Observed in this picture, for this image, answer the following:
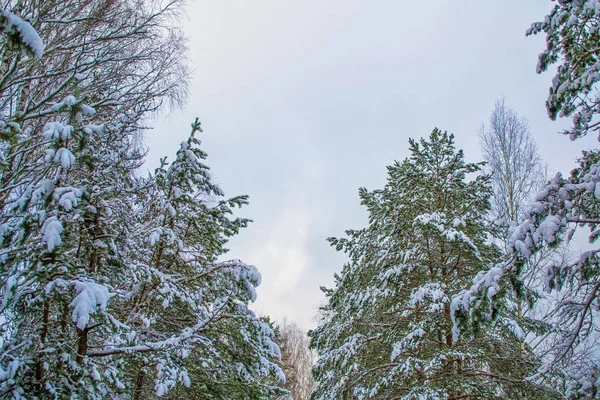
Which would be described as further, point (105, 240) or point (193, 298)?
point (193, 298)

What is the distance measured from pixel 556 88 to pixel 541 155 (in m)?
6.64

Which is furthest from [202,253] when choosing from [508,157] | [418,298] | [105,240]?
[508,157]

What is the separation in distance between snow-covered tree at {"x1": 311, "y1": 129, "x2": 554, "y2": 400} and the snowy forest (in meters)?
0.04

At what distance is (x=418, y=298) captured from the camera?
19.4 ft

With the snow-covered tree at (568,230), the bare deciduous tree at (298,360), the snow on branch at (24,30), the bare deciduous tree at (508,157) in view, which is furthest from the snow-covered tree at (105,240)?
the bare deciduous tree at (298,360)

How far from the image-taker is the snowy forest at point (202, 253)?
126 inches

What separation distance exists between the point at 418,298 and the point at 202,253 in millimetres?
3286

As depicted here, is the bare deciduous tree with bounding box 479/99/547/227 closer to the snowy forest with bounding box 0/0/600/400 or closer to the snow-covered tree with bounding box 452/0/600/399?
the snowy forest with bounding box 0/0/600/400

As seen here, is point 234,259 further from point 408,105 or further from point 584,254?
point 408,105

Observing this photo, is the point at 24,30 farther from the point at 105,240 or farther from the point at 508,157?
the point at 508,157

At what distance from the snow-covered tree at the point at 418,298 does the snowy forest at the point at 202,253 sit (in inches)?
1.6

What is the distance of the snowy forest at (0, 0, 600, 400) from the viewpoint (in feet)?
10.5

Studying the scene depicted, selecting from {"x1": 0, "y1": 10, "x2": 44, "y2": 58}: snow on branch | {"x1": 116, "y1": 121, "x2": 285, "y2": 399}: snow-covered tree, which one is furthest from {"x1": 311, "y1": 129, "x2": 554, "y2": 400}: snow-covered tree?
{"x1": 0, "y1": 10, "x2": 44, "y2": 58}: snow on branch

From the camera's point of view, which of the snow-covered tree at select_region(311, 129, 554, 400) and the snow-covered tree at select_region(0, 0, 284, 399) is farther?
the snow-covered tree at select_region(311, 129, 554, 400)
